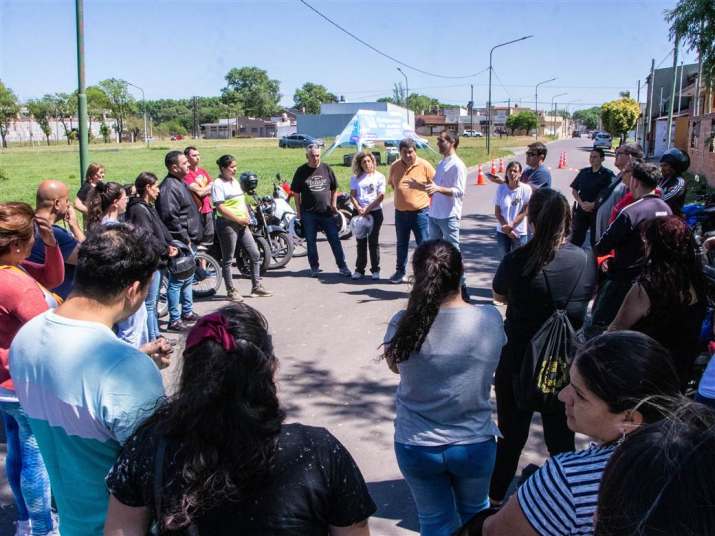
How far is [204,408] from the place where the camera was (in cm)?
148

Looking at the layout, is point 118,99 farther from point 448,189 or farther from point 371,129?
point 448,189

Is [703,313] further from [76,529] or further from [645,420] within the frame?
[76,529]

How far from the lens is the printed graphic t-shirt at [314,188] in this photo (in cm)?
852

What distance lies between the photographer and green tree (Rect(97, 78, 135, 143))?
360 feet

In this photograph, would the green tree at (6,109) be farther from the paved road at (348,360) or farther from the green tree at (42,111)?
the paved road at (348,360)

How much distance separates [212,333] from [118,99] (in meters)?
124

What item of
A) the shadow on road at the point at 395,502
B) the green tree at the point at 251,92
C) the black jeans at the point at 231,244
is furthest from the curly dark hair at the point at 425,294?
the green tree at the point at 251,92

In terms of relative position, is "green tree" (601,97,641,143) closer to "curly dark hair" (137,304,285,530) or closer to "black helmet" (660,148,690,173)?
"black helmet" (660,148,690,173)

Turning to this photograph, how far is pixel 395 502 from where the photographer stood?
3.61 meters

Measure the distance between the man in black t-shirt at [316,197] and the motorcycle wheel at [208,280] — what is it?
1402 millimetres

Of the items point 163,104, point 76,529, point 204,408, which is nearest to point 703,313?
point 204,408

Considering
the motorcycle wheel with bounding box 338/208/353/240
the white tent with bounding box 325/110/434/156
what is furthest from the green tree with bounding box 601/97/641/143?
the motorcycle wheel with bounding box 338/208/353/240

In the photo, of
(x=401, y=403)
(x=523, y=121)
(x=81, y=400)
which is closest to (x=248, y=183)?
(x=401, y=403)

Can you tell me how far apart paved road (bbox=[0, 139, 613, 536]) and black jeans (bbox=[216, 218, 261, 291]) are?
0.33m
